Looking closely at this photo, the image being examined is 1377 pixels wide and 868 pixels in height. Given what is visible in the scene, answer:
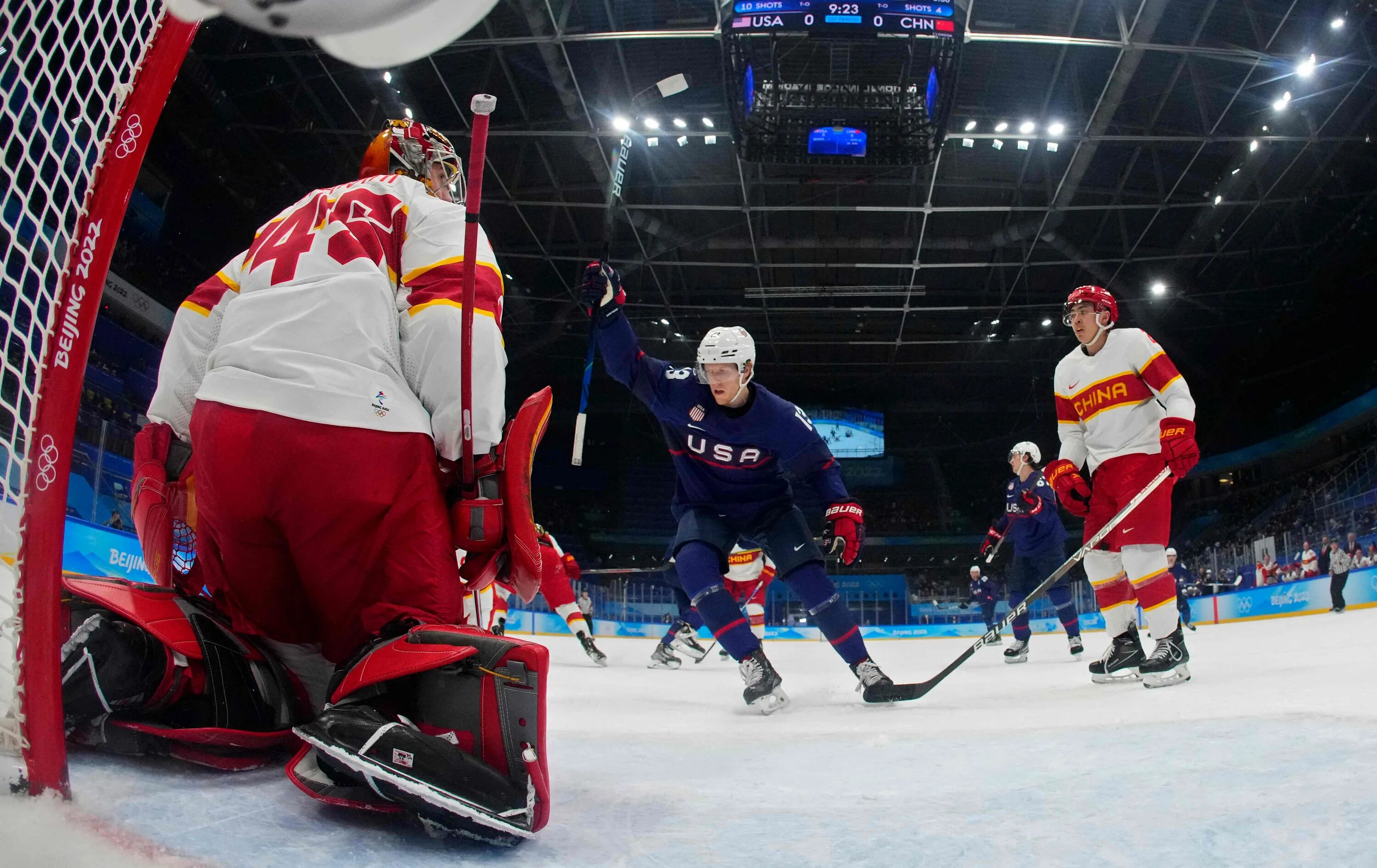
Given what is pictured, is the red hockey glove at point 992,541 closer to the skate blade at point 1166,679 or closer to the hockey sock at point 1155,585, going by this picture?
the hockey sock at point 1155,585

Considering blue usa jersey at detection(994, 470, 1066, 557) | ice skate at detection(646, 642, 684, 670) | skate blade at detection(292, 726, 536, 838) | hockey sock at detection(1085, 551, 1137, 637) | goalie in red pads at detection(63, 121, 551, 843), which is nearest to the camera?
skate blade at detection(292, 726, 536, 838)

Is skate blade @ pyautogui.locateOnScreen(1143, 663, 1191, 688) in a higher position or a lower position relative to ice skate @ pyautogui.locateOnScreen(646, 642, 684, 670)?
higher

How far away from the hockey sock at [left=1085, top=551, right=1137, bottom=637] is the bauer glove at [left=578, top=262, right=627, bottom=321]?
2.10m

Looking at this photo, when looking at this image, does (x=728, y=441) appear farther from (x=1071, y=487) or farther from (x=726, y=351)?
(x=1071, y=487)

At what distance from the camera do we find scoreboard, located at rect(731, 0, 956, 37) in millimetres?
6363

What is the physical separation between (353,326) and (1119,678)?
322 cm

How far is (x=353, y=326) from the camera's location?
131cm

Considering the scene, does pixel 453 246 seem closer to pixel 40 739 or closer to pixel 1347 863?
pixel 40 739

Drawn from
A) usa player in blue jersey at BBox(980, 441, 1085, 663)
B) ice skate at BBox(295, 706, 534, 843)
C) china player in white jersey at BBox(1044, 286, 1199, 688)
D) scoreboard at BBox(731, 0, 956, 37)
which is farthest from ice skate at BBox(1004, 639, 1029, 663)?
ice skate at BBox(295, 706, 534, 843)

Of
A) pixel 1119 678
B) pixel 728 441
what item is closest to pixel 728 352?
pixel 728 441

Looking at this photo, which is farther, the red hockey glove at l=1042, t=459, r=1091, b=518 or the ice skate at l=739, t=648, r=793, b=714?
the red hockey glove at l=1042, t=459, r=1091, b=518

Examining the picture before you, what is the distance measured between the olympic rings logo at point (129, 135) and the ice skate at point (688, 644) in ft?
19.6

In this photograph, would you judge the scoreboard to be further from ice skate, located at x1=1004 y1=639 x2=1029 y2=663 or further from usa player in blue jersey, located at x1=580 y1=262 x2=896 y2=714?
ice skate, located at x1=1004 y1=639 x2=1029 y2=663

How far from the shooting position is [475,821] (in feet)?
3.24
